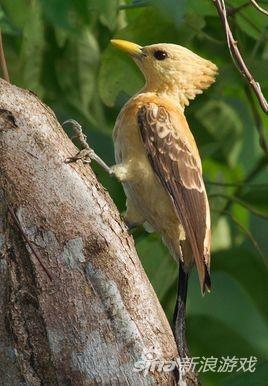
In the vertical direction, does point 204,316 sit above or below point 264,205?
below

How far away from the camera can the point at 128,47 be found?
6516 mm

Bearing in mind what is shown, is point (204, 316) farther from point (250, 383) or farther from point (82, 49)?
point (82, 49)

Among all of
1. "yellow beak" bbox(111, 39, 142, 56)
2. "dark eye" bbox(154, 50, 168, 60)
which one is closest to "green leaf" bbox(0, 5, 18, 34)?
"yellow beak" bbox(111, 39, 142, 56)

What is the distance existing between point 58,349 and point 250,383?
984 mm

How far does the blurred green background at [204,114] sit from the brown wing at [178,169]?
50 centimetres

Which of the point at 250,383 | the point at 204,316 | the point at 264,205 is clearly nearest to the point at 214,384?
the point at 204,316

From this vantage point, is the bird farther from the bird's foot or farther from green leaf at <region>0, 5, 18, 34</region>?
green leaf at <region>0, 5, 18, 34</region>

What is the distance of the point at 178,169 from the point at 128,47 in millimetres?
854

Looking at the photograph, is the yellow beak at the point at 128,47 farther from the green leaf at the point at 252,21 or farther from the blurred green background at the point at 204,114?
the green leaf at the point at 252,21

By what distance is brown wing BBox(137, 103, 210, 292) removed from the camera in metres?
5.83

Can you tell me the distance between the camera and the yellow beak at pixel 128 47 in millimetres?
6465

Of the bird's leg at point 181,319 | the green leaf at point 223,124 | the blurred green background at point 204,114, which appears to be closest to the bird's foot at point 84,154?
the blurred green background at point 204,114

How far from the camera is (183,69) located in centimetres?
678

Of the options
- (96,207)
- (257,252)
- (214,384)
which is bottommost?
(214,384)
